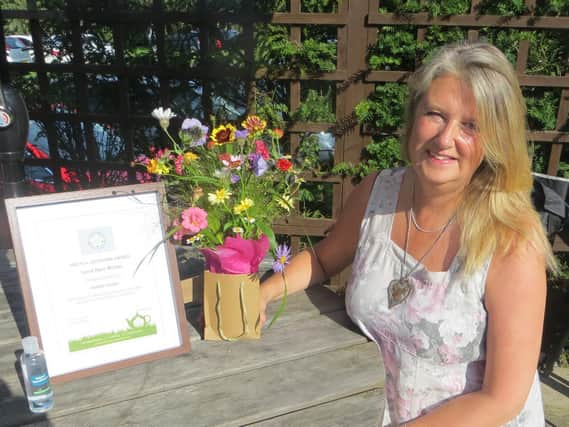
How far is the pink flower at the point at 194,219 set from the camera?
1.18 metres

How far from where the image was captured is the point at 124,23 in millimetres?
2875

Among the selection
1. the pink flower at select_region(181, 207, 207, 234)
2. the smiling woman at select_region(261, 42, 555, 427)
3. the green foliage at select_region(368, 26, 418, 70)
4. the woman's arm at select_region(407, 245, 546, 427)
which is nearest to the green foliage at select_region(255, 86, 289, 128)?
the green foliage at select_region(368, 26, 418, 70)

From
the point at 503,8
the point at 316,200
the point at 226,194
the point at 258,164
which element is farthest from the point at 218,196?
the point at 503,8

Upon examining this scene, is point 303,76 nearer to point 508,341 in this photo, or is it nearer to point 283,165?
point 283,165

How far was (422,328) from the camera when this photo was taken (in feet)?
4.05

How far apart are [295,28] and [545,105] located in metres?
1.31

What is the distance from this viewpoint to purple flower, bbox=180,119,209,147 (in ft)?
4.17

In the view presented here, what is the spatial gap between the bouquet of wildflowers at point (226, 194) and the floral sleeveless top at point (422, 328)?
289 mm

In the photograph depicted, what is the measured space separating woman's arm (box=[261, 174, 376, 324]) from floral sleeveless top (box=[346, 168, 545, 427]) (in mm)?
124

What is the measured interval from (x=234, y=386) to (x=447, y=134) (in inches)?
29.0

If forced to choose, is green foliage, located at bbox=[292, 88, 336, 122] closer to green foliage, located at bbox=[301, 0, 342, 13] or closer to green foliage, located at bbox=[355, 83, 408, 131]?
green foliage, located at bbox=[355, 83, 408, 131]

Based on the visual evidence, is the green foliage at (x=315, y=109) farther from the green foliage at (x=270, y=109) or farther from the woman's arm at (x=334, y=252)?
the woman's arm at (x=334, y=252)

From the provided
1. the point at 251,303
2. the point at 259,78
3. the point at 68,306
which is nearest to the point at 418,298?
the point at 251,303

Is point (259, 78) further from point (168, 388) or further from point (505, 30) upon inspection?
point (168, 388)
